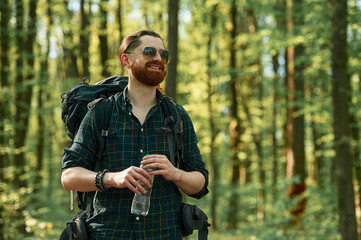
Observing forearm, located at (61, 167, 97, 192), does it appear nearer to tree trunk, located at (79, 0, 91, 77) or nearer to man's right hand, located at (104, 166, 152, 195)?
man's right hand, located at (104, 166, 152, 195)

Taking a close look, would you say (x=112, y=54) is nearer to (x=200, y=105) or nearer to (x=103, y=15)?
(x=200, y=105)

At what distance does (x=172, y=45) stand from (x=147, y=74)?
4390 mm

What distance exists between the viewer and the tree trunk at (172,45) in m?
6.76

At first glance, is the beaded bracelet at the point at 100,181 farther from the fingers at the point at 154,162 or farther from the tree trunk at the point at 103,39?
the tree trunk at the point at 103,39

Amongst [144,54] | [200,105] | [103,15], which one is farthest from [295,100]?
[144,54]

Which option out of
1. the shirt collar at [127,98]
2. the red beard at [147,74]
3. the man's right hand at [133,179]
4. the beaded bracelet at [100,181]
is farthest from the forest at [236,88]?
the man's right hand at [133,179]

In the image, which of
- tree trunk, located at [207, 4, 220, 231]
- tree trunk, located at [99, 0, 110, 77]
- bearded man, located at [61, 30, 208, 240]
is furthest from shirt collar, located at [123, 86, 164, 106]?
tree trunk, located at [207, 4, 220, 231]

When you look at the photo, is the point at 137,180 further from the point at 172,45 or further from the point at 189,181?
the point at 172,45

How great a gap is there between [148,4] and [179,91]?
4.78 metres

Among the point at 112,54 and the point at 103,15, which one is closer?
the point at 103,15

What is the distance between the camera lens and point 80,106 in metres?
2.64

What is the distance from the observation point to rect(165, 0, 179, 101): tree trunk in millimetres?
6762

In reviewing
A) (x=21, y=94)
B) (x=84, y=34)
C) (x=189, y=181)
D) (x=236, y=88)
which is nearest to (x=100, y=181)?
(x=189, y=181)

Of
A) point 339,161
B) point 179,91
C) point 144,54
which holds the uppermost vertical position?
point 179,91
